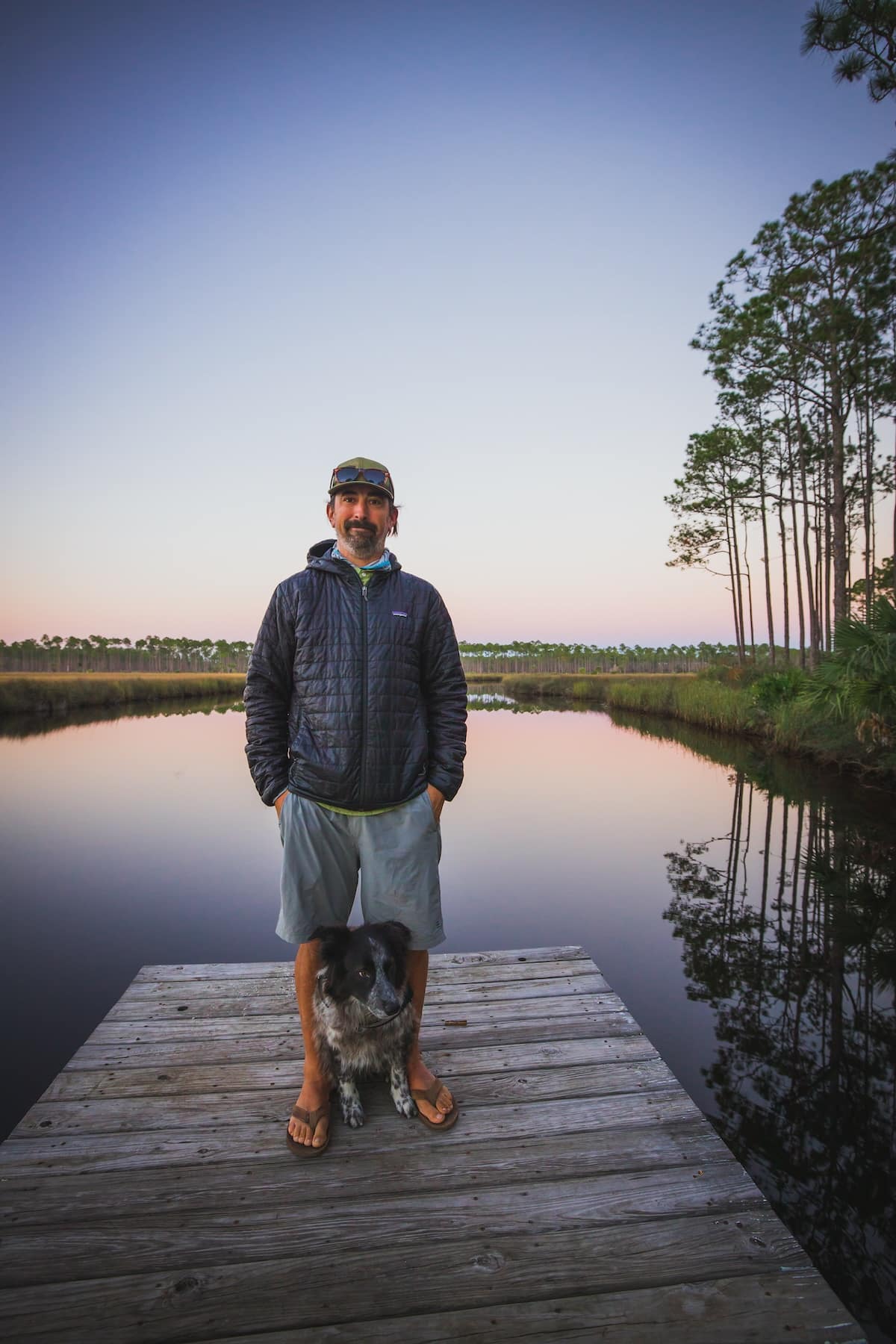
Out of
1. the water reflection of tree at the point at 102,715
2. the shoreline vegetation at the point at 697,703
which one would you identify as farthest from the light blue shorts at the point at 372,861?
the water reflection of tree at the point at 102,715

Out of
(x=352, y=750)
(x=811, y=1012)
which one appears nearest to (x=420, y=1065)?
(x=352, y=750)

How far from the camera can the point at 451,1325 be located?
1.56m

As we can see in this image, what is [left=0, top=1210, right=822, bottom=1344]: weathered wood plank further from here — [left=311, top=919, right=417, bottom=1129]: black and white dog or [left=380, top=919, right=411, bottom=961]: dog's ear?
[left=380, top=919, right=411, bottom=961]: dog's ear

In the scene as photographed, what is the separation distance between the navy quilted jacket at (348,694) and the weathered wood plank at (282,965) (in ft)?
6.07

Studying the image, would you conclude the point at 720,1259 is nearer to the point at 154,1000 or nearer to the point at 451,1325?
the point at 451,1325

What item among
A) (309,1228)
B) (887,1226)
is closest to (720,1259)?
(309,1228)

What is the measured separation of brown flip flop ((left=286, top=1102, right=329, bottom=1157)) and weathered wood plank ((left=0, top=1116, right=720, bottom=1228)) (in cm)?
4

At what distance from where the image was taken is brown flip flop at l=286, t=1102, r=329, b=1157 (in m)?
2.17

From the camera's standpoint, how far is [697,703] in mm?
22953

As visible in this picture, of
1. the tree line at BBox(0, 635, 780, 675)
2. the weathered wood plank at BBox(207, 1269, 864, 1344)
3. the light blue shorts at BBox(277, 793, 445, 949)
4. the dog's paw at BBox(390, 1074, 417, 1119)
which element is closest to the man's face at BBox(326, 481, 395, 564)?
the light blue shorts at BBox(277, 793, 445, 949)

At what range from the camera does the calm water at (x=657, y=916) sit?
10.2 feet

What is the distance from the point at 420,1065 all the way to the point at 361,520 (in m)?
2.33

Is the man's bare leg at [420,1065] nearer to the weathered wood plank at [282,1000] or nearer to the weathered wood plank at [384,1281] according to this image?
the weathered wood plank at [384,1281]

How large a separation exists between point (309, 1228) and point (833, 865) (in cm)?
765
